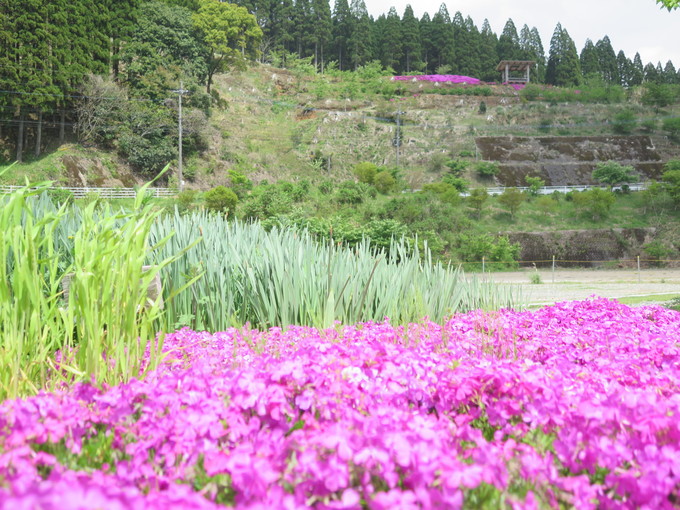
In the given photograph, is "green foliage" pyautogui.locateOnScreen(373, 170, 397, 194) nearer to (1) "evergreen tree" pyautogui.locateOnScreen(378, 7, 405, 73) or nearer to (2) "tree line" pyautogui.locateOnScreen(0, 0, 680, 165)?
(2) "tree line" pyautogui.locateOnScreen(0, 0, 680, 165)

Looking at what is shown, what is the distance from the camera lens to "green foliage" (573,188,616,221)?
22609mm

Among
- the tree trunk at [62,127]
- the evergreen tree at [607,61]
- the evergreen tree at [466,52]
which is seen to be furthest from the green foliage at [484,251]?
the evergreen tree at [607,61]

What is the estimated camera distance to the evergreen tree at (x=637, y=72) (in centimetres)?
6005

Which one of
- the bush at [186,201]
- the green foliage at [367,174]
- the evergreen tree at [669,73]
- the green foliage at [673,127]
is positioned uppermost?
the evergreen tree at [669,73]

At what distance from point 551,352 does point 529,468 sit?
153 cm

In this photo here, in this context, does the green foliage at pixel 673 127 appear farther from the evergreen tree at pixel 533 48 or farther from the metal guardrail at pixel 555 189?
the evergreen tree at pixel 533 48

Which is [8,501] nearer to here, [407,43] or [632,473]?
[632,473]

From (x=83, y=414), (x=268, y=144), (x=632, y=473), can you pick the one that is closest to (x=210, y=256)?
(x=83, y=414)

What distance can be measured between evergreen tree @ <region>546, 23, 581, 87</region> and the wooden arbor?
3.61 metres

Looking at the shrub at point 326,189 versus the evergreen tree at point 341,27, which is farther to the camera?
the evergreen tree at point 341,27

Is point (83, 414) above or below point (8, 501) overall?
below

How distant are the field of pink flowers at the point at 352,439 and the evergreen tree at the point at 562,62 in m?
58.3

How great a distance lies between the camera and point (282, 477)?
103 cm

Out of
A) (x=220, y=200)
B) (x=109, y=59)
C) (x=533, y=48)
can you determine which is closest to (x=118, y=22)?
(x=109, y=59)
